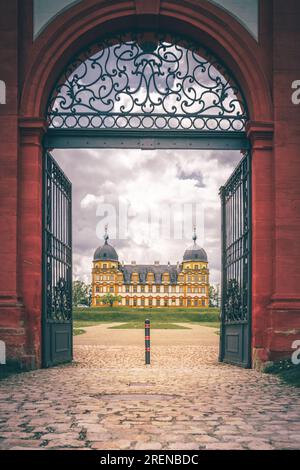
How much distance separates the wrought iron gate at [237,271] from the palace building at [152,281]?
97.9m

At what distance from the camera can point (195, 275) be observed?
118 meters

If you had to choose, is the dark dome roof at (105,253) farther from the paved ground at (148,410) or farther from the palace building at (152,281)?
the paved ground at (148,410)

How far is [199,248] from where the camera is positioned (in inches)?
4813

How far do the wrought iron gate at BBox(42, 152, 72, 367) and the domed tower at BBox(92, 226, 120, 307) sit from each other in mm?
96059

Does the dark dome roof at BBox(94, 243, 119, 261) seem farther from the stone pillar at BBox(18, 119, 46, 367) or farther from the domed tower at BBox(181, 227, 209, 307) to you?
the stone pillar at BBox(18, 119, 46, 367)

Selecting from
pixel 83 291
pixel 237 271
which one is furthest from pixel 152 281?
pixel 237 271

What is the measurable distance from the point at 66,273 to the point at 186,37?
17.7ft

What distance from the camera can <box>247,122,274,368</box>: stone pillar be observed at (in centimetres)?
1175

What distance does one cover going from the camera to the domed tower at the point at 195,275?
11450cm

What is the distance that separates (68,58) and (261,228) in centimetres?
475

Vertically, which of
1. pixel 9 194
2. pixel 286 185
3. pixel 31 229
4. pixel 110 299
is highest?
pixel 286 185

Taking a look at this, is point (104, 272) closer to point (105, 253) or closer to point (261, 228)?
point (105, 253)
